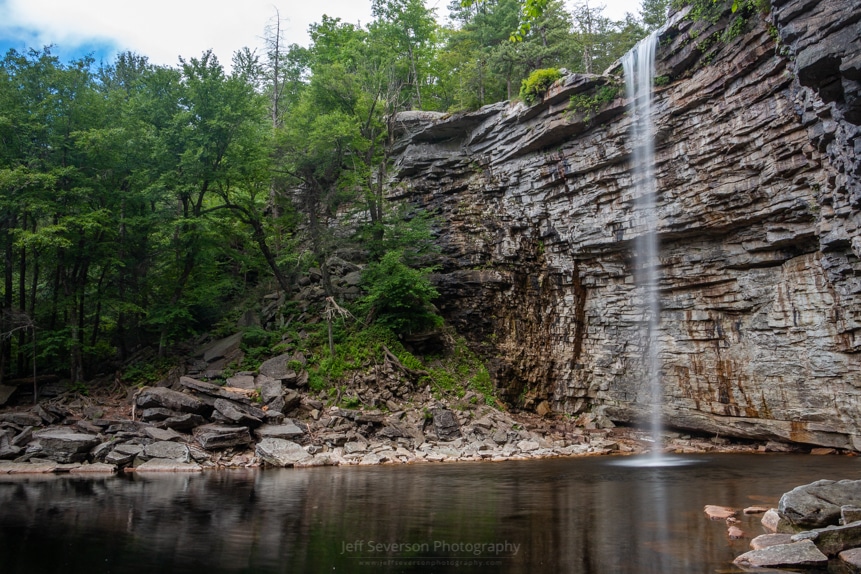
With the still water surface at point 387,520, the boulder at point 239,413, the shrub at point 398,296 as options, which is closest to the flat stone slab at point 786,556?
the still water surface at point 387,520

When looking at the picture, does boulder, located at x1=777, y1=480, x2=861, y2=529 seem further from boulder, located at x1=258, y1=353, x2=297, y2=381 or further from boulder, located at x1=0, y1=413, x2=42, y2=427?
boulder, located at x1=0, y1=413, x2=42, y2=427

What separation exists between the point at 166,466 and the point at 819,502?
1411 centimetres

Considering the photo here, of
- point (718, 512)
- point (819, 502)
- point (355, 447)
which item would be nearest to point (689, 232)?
point (718, 512)

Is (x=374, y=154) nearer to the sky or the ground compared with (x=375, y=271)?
nearer to the sky

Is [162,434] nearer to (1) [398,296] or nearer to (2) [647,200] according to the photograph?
(1) [398,296]

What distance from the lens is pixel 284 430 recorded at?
16.5 m

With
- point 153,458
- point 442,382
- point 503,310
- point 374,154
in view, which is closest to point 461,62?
point 374,154

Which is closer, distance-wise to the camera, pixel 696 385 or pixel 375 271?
pixel 696 385

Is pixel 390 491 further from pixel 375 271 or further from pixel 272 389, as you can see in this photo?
pixel 375 271

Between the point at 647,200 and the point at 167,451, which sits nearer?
the point at 167,451

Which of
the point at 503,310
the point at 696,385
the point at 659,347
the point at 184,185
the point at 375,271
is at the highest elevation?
the point at 184,185

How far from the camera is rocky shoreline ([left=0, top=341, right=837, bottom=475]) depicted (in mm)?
14758

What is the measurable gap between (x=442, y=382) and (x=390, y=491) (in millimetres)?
9969

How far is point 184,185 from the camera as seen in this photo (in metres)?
21.1
